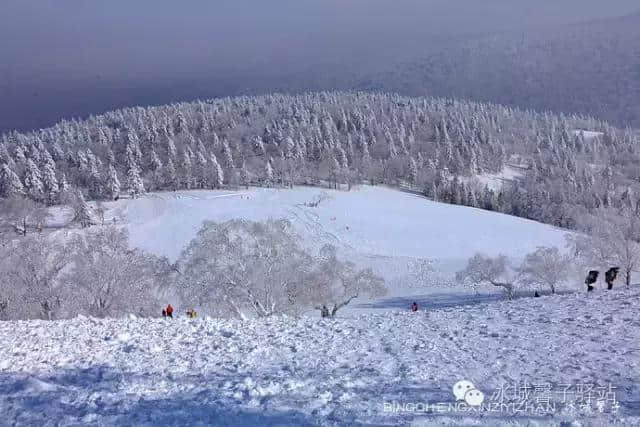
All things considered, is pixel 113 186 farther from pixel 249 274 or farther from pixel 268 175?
pixel 249 274

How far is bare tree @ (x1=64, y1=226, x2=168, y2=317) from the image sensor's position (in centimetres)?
2023

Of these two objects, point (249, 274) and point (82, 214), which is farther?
point (82, 214)

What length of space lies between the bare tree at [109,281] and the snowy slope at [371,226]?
1015 inches

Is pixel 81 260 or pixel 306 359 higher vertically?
pixel 81 260

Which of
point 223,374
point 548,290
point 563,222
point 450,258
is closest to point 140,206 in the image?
point 450,258

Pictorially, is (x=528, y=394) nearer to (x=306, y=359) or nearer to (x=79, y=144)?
(x=306, y=359)

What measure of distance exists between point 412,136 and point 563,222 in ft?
215

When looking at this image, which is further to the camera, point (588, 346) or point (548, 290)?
point (548, 290)

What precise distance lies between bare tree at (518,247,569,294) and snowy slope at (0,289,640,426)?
23.6 m

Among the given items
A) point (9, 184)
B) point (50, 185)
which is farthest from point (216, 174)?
point (9, 184)

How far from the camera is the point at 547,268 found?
3462cm

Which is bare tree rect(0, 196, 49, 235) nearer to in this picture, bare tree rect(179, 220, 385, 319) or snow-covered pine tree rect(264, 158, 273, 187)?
snow-covered pine tree rect(264, 158, 273, 187)

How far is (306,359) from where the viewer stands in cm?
955

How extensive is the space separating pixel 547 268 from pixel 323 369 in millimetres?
31235
